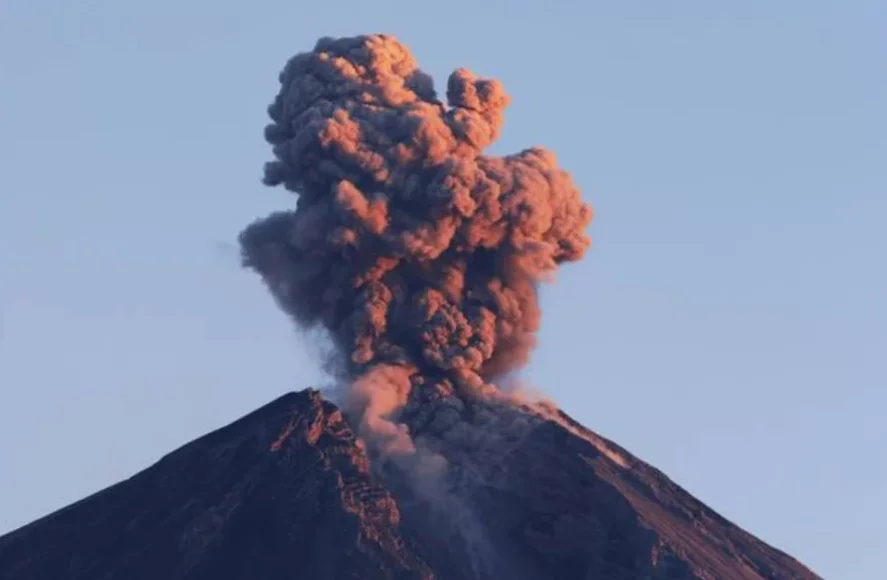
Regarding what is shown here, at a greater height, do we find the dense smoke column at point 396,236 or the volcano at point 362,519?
the dense smoke column at point 396,236

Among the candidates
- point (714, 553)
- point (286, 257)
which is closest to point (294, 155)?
point (286, 257)

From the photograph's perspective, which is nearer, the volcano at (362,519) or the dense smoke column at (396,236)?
the volcano at (362,519)

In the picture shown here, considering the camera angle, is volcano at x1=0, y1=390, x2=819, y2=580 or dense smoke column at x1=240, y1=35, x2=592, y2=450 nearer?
volcano at x1=0, y1=390, x2=819, y2=580

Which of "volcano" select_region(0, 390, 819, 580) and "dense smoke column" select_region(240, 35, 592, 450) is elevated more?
"dense smoke column" select_region(240, 35, 592, 450)
